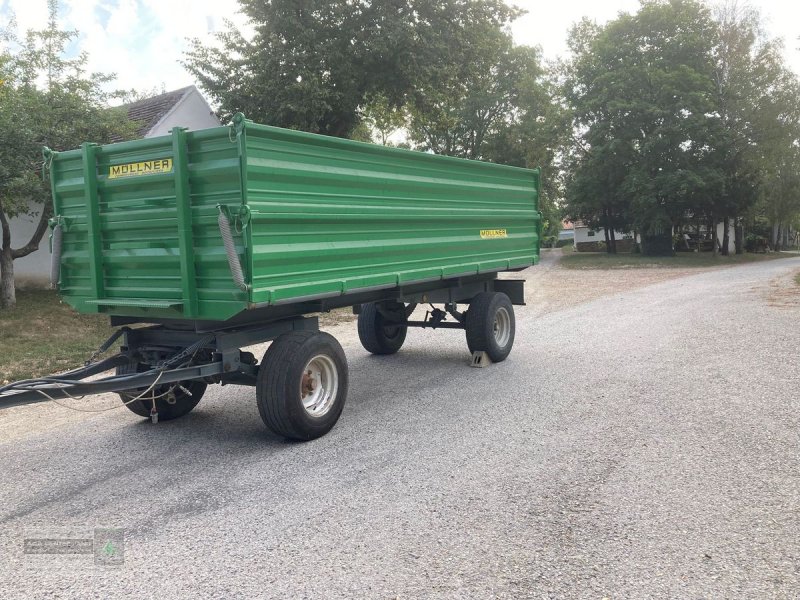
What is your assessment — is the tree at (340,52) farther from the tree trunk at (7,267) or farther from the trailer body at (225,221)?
the trailer body at (225,221)

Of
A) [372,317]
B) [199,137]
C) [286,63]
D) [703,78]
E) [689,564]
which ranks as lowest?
[689,564]

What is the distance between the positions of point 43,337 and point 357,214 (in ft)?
25.5


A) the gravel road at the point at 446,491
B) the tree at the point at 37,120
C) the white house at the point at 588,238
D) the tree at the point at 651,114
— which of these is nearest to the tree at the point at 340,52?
the tree at the point at 37,120

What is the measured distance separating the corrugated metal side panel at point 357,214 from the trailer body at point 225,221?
0.04 feet

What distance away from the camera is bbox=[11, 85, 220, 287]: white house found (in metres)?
15.6

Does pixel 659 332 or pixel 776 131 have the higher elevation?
pixel 776 131

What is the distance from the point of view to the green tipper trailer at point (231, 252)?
4680mm

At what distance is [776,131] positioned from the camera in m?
34.1

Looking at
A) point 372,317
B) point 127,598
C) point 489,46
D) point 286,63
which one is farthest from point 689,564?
point 489,46

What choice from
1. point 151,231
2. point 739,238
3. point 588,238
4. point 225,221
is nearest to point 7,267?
point 151,231

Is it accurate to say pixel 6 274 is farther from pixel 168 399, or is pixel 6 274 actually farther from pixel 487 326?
pixel 487 326

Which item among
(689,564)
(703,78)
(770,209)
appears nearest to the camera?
(689,564)

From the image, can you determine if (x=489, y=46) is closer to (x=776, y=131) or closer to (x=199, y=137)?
(x=199, y=137)

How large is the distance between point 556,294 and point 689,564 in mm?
15580
